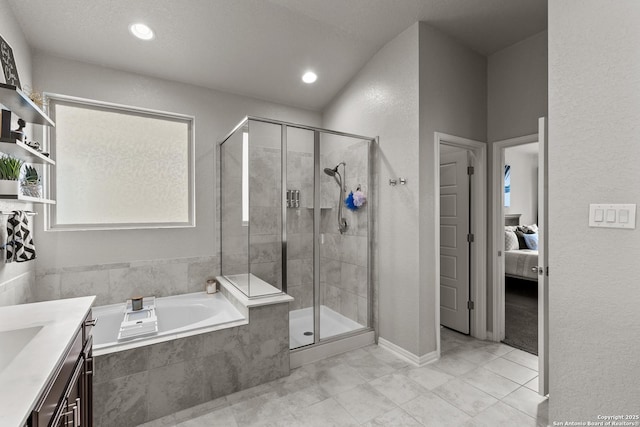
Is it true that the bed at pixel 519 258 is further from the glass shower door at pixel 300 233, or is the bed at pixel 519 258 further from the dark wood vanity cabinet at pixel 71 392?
the dark wood vanity cabinet at pixel 71 392

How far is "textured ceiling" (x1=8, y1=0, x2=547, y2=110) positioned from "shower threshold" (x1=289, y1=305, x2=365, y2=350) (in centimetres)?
249

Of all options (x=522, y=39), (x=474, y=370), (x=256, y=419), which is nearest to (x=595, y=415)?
(x=474, y=370)

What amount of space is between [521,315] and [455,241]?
1494mm

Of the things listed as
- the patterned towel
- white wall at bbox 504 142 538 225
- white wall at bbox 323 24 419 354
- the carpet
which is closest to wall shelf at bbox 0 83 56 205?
the patterned towel

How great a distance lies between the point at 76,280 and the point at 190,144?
5.31 feet

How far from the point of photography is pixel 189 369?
213 cm

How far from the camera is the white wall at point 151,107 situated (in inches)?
101

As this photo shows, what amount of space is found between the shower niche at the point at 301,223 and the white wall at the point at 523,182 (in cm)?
455

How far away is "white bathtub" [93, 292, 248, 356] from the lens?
80.4 inches

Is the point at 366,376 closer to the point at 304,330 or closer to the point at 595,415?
the point at 304,330

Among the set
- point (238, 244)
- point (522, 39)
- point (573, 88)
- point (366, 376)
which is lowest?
point (366, 376)

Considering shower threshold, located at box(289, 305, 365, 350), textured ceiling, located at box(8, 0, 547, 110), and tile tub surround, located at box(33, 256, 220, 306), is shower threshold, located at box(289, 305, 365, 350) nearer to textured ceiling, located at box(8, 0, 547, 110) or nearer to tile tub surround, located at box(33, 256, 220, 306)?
tile tub surround, located at box(33, 256, 220, 306)

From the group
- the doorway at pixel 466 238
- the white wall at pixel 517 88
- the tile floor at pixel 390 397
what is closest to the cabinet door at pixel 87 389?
the tile floor at pixel 390 397

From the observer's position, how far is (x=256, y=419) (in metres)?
1.98
